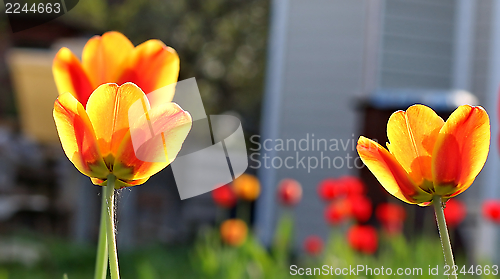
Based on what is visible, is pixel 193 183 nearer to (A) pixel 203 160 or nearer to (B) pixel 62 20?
(A) pixel 203 160

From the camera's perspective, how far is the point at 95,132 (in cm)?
29

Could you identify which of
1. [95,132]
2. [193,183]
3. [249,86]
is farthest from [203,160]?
[95,132]

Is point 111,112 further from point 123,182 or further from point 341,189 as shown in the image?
point 341,189

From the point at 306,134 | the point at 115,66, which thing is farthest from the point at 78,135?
the point at 306,134

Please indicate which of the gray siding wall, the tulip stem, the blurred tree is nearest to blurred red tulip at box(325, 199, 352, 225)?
the tulip stem

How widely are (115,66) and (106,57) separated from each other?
0.01 meters

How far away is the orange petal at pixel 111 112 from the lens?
0.27 meters

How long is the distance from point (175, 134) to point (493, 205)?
5.23 feet

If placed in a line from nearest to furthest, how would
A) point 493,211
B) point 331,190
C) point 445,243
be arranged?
1. point 445,243
2. point 493,211
3. point 331,190

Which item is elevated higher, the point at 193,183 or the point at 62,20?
the point at 62,20

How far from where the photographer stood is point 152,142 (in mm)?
274

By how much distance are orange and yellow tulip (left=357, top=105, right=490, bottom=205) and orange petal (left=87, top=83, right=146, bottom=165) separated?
0.13 metres

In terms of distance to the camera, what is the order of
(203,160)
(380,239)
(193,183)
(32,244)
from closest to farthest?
(380,239), (32,244), (193,183), (203,160)

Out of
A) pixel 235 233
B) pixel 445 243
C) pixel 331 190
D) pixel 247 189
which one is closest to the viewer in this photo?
pixel 445 243
